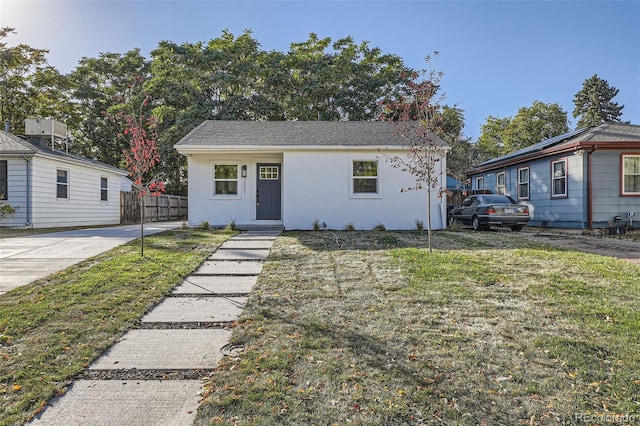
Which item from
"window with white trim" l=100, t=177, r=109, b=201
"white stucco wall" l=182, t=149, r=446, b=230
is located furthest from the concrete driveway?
"window with white trim" l=100, t=177, r=109, b=201

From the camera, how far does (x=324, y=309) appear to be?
416 cm

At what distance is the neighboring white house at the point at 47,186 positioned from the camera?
13.2m

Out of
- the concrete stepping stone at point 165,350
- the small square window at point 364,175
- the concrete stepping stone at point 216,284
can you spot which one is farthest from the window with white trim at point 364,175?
the concrete stepping stone at point 165,350

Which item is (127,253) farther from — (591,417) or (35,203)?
(35,203)

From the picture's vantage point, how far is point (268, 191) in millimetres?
12648

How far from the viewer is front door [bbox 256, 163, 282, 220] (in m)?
12.6

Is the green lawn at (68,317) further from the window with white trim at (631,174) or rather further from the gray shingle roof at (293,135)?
the window with white trim at (631,174)

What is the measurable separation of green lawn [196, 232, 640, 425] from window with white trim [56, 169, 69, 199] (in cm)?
1313

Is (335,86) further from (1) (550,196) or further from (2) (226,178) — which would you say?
(1) (550,196)

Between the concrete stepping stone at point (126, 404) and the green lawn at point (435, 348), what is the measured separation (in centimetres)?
16

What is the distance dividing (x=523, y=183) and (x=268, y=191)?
11.2 m

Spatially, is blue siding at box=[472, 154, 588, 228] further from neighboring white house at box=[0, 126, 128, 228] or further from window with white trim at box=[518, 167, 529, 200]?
neighboring white house at box=[0, 126, 128, 228]

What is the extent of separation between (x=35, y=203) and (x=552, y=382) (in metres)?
16.2

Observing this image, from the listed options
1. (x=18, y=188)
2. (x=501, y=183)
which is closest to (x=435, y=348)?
(x=18, y=188)
